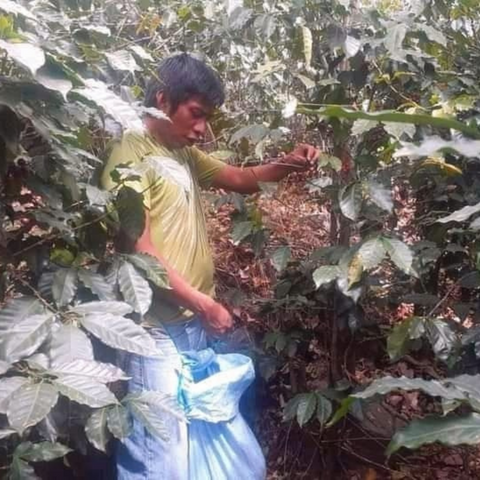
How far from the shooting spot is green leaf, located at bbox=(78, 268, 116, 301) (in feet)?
4.57

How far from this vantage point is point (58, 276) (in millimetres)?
1382

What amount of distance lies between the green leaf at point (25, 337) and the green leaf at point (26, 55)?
459 mm

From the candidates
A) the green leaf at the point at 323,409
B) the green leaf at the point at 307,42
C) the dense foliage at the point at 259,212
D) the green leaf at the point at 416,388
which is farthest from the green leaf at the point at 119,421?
the green leaf at the point at 307,42

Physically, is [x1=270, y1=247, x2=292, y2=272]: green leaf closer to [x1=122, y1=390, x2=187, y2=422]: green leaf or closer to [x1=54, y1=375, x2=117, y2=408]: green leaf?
[x1=122, y1=390, x2=187, y2=422]: green leaf

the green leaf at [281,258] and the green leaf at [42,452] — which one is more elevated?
the green leaf at [42,452]

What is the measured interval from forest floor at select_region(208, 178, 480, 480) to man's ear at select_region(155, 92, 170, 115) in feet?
2.25

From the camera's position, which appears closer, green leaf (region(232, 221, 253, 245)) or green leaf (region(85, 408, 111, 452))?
green leaf (region(85, 408, 111, 452))

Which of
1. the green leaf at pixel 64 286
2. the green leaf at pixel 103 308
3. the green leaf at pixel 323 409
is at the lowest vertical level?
the green leaf at pixel 323 409

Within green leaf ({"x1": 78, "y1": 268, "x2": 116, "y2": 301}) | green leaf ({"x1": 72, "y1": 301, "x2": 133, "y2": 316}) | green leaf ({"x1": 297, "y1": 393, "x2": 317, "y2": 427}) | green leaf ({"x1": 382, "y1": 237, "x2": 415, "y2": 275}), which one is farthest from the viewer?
green leaf ({"x1": 297, "y1": 393, "x2": 317, "y2": 427})

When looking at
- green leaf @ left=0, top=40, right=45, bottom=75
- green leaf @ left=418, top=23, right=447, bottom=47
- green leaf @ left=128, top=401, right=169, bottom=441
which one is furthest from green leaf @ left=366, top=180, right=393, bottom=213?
green leaf @ left=0, top=40, right=45, bottom=75

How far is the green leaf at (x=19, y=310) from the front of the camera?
1273 millimetres

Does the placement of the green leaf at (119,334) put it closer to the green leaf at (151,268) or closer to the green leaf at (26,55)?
the green leaf at (151,268)

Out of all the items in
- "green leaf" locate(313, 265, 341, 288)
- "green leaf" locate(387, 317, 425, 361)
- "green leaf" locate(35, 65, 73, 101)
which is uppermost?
"green leaf" locate(35, 65, 73, 101)

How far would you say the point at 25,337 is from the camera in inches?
46.6
